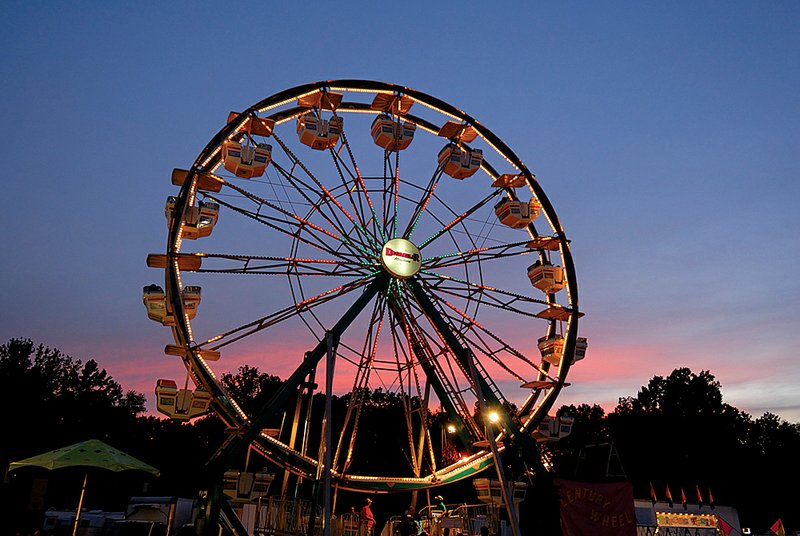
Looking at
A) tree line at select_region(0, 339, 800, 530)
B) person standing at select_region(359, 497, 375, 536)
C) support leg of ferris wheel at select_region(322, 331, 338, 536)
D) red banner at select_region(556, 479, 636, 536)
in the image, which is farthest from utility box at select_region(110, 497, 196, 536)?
tree line at select_region(0, 339, 800, 530)

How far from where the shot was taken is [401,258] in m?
16.6

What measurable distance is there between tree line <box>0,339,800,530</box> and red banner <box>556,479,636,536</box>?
2186 cm

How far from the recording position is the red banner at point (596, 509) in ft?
44.7

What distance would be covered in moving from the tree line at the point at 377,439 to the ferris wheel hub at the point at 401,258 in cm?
2283

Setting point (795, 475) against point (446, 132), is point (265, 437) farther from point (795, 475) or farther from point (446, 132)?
point (795, 475)

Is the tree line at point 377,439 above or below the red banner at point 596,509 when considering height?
above

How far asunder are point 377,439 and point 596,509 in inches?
1173

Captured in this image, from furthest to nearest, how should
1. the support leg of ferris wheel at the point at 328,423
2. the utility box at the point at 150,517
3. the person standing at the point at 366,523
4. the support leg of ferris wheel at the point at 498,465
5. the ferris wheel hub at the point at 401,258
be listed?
1. the utility box at the point at 150,517
2. the ferris wheel hub at the point at 401,258
3. the person standing at the point at 366,523
4. the support leg of ferris wheel at the point at 498,465
5. the support leg of ferris wheel at the point at 328,423

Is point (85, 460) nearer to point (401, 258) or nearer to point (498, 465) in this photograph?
point (498, 465)

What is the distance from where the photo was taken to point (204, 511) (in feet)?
38.1

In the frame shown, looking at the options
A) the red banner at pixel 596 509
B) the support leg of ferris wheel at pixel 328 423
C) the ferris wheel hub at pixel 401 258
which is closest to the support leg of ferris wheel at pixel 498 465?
the red banner at pixel 596 509

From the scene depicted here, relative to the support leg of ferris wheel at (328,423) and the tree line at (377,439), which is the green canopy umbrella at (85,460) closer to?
the support leg of ferris wheel at (328,423)

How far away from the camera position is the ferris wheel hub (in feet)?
53.6

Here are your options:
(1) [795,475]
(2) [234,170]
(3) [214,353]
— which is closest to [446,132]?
(2) [234,170]
